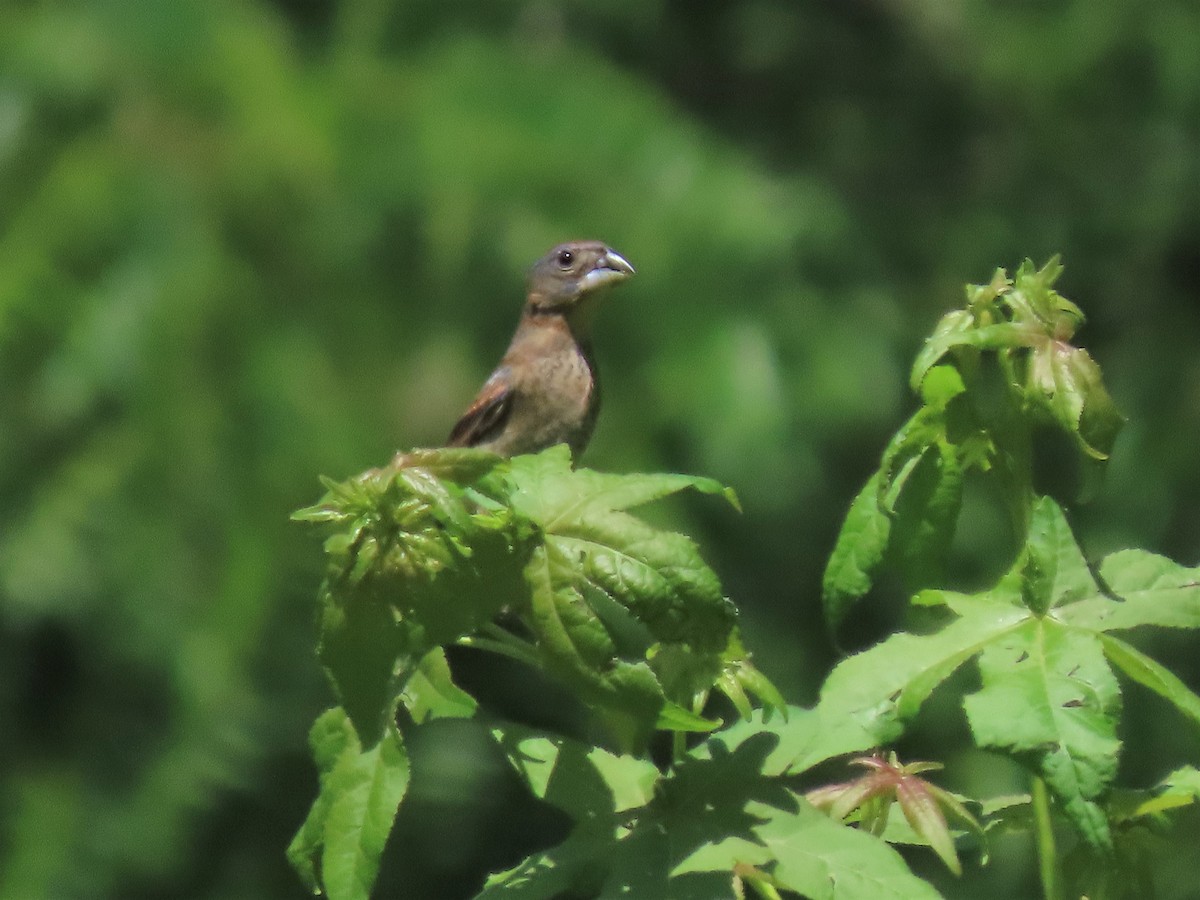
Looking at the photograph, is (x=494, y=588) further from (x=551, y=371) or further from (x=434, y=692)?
(x=551, y=371)

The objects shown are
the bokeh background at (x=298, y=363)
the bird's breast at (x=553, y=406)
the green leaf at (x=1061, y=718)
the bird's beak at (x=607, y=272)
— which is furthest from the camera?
the bokeh background at (x=298, y=363)

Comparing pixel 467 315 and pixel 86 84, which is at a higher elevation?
pixel 86 84

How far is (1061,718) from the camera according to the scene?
4.25ft

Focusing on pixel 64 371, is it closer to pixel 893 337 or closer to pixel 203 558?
pixel 203 558

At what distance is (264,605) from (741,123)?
11.6 ft

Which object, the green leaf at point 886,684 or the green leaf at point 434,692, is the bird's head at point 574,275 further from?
the green leaf at point 886,684

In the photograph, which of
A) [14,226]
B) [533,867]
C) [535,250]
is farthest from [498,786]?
[533,867]

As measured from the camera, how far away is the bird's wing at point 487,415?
349cm

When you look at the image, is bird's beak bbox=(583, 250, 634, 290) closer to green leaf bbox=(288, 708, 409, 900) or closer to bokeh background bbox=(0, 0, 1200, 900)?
bokeh background bbox=(0, 0, 1200, 900)

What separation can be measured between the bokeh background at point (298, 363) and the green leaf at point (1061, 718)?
2280 millimetres

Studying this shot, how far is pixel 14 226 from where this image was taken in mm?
4039

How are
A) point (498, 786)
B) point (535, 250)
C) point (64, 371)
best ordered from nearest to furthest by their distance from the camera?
point (64, 371) → point (535, 250) → point (498, 786)

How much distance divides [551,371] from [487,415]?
0.52 feet

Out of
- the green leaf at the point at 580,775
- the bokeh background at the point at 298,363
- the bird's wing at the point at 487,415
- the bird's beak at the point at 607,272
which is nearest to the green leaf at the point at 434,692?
the green leaf at the point at 580,775
